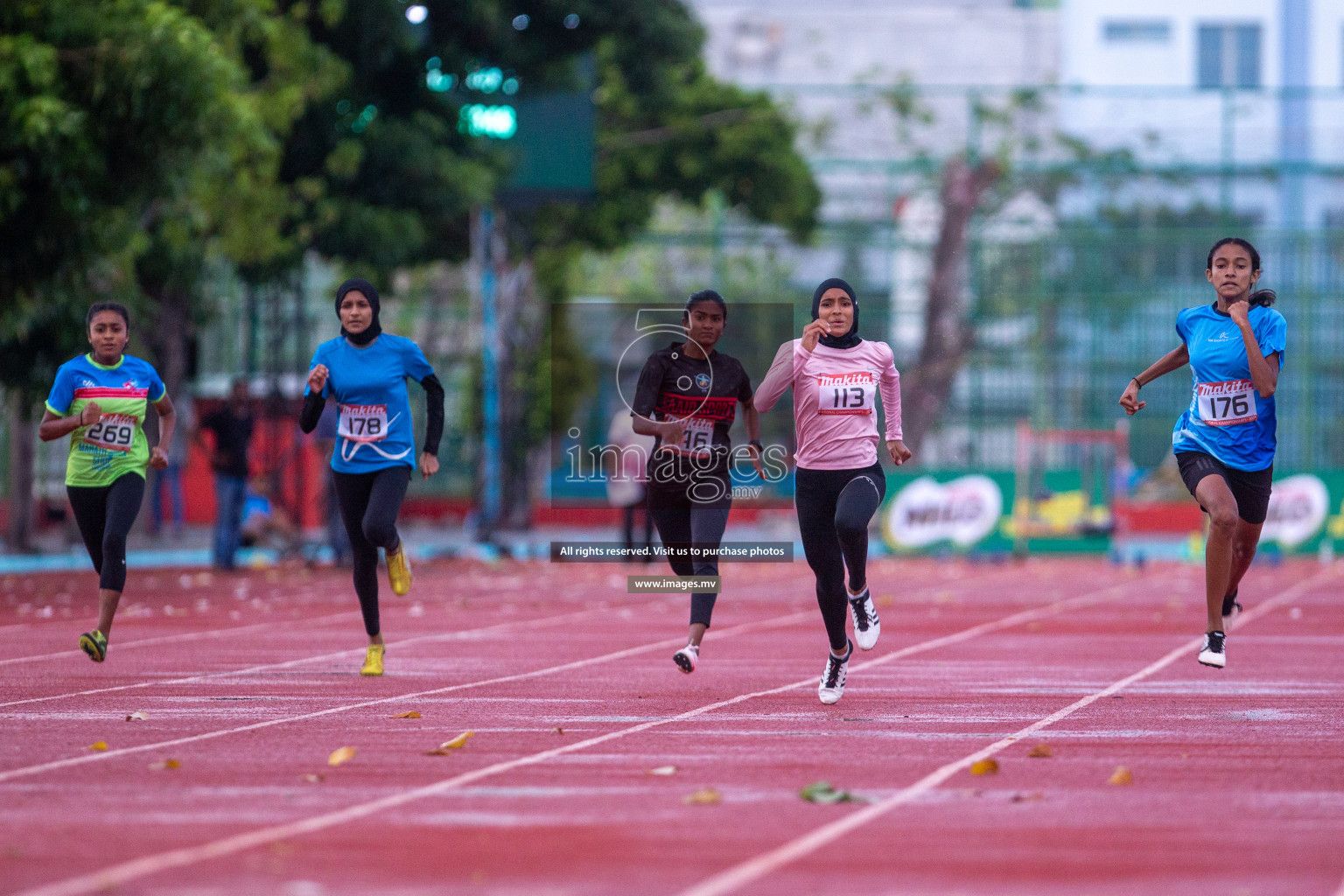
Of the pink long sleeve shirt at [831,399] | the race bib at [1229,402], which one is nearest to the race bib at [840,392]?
the pink long sleeve shirt at [831,399]

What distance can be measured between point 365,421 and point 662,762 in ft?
12.6

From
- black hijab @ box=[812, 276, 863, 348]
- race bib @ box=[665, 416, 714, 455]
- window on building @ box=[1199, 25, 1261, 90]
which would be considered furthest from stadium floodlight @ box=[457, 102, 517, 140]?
window on building @ box=[1199, 25, 1261, 90]

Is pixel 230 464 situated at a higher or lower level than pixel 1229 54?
lower

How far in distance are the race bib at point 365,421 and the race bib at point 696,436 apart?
1637 millimetres

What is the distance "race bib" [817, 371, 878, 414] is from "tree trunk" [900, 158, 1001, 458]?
70.6 feet

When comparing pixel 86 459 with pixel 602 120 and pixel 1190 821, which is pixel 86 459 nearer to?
pixel 1190 821

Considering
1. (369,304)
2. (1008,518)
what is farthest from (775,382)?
(1008,518)

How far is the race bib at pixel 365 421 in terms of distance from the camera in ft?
35.4

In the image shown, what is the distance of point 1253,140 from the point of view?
34719 millimetres

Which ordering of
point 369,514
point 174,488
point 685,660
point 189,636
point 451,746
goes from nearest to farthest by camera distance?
Answer: point 451,746 < point 685,660 < point 369,514 < point 189,636 < point 174,488

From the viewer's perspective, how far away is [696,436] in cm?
1015

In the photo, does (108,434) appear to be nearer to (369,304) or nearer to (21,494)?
(369,304)

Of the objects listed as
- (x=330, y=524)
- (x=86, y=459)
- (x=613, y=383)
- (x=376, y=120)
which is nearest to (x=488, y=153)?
(x=376, y=120)

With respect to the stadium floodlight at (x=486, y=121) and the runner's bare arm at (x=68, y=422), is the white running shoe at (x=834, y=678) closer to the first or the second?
the runner's bare arm at (x=68, y=422)
